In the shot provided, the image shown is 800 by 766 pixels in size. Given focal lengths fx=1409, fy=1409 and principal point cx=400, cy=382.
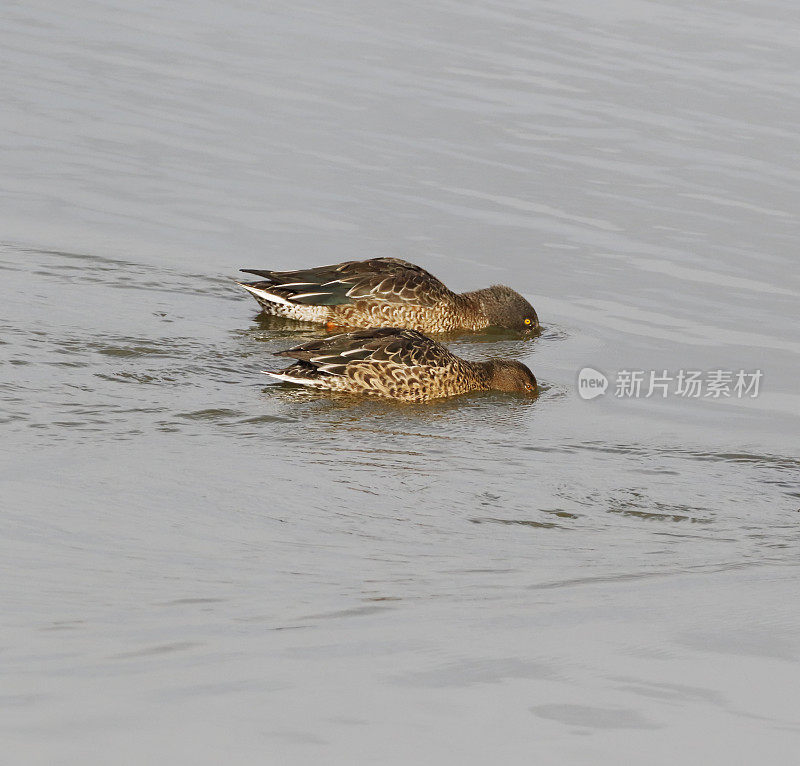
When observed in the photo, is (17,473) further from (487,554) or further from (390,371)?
(390,371)

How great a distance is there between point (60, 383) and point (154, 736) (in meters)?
5.89

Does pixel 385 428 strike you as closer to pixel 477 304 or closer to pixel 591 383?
pixel 591 383

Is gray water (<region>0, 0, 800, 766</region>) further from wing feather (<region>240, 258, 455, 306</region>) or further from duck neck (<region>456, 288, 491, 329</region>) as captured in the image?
wing feather (<region>240, 258, 455, 306</region>)

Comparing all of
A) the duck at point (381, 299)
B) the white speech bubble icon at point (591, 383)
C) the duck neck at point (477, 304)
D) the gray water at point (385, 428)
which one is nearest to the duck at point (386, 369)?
the gray water at point (385, 428)

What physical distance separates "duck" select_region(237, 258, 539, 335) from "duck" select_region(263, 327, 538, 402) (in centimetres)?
193

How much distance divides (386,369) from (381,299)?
265 centimetres

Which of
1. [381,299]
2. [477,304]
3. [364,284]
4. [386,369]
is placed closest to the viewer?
[386,369]

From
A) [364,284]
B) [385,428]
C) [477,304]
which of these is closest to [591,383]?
[477,304]

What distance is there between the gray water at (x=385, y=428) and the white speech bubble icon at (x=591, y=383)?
21 centimetres

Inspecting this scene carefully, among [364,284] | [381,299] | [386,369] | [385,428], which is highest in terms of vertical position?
[364,284]

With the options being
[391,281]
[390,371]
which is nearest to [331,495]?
[390,371]

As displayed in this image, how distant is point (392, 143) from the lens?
19578mm

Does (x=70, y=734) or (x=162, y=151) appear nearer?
(x=70, y=734)

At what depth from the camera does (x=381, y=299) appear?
13.9 metres
